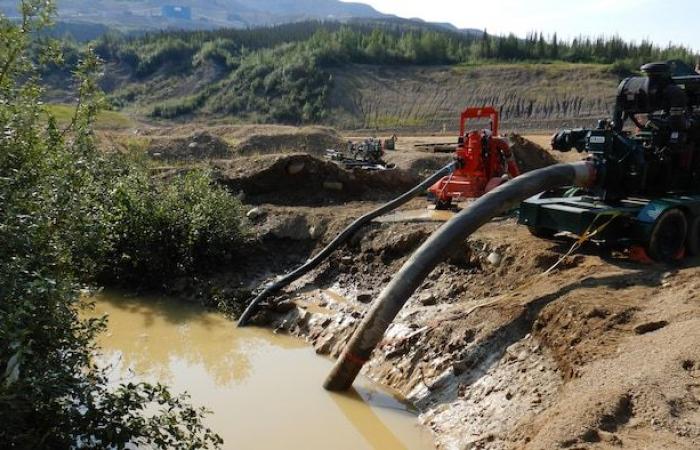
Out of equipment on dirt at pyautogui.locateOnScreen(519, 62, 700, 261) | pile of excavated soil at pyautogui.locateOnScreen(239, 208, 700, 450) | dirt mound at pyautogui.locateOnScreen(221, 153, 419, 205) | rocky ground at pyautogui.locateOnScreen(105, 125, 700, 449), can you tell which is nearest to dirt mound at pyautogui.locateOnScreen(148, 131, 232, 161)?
dirt mound at pyautogui.locateOnScreen(221, 153, 419, 205)

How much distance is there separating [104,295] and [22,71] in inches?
267

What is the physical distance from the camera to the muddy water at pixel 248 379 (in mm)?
7621

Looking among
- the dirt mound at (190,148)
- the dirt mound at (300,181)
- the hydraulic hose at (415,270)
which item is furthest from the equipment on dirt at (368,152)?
the hydraulic hose at (415,270)

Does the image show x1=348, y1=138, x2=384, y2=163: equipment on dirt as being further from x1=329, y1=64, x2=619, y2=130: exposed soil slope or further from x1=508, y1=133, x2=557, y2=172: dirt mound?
x1=329, y1=64, x2=619, y2=130: exposed soil slope

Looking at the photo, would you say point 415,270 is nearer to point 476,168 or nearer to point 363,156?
point 476,168

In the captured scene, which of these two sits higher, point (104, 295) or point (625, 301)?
point (625, 301)

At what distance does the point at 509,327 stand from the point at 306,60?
145 ft

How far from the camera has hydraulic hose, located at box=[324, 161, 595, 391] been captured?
8.16m

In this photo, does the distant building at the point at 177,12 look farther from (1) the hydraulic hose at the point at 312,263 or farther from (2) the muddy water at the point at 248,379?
(2) the muddy water at the point at 248,379

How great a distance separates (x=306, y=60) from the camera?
49.9 m

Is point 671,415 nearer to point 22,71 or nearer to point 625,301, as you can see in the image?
point 625,301

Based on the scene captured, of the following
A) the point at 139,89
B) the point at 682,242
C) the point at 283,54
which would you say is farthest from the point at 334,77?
the point at 682,242

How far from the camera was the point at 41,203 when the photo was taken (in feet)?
19.1

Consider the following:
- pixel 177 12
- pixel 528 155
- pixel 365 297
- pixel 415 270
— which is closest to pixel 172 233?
pixel 365 297
